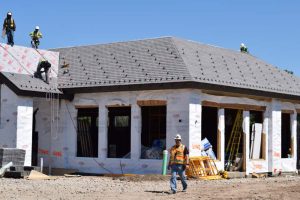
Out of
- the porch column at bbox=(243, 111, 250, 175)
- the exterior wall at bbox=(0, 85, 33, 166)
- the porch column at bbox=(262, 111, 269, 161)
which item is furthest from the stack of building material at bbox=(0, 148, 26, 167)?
the porch column at bbox=(262, 111, 269, 161)

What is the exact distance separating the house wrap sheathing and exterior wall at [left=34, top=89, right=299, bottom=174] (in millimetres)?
42

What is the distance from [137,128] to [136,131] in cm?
14

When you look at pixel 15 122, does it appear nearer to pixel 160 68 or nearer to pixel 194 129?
pixel 160 68

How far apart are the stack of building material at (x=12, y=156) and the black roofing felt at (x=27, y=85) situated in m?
2.67

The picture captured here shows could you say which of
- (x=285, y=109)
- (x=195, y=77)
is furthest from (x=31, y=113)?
(x=285, y=109)

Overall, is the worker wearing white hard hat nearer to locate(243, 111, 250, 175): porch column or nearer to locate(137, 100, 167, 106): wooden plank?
locate(243, 111, 250, 175): porch column

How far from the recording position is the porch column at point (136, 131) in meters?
25.5

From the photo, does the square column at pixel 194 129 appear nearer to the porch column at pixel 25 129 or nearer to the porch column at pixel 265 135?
the porch column at pixel 265 135

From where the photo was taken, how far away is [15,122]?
83.4ft

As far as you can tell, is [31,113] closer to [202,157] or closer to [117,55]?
[117,55]

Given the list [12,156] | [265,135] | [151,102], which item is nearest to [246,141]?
[265,135]

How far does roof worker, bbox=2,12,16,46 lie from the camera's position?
2855 cm

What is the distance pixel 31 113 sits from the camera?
25.8 m

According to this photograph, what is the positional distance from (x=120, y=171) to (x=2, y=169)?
5170 millimetres
